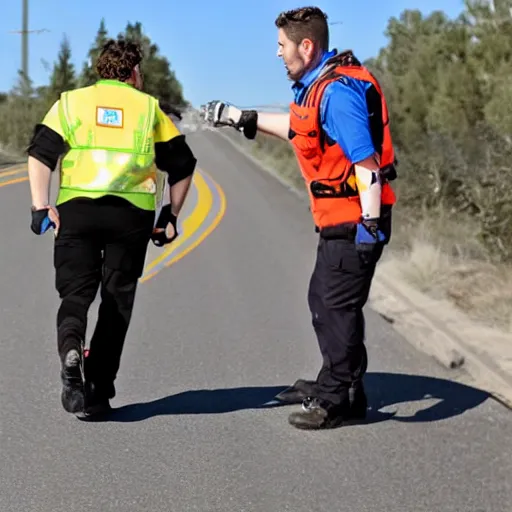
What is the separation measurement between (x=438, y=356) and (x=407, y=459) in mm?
2563

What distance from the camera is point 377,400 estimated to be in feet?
20.6

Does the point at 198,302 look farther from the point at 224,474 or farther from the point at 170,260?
the point at 224,474

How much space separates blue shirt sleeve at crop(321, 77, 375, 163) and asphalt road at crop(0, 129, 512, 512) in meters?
1.52

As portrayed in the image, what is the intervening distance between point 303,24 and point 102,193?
1.32 meters

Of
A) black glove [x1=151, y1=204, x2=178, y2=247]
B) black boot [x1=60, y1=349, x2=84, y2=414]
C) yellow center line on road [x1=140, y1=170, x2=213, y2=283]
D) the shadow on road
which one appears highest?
black glove [x1=151, y1=204, x2=178, y2=247]

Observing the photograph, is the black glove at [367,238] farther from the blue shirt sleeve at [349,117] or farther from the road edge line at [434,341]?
the road edge line at [434,341]

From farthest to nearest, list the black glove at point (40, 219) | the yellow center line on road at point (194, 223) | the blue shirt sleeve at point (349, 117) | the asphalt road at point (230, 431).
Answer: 1. the yellow center line on road at point (194, 223)
2. the black glove at point (40, 219)
3. the blue shirt sleeve at point (349, 117)
4. the asphalt road at point (230, 431)

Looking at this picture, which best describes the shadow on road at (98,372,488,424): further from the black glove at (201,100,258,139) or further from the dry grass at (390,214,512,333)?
the dry grass at (390,214,512,333)

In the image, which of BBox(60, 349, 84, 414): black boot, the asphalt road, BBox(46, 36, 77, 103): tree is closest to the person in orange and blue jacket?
the asphalt road

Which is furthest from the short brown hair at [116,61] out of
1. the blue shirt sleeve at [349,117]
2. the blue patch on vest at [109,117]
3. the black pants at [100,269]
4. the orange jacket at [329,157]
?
the blue shirt sleeve at [349,117]

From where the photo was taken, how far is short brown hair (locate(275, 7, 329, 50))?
518cm

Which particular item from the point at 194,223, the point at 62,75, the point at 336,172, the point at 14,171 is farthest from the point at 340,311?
the point at 62,75

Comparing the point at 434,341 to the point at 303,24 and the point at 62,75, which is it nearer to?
the point at 303,24

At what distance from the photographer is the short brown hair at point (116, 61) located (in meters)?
5.34
